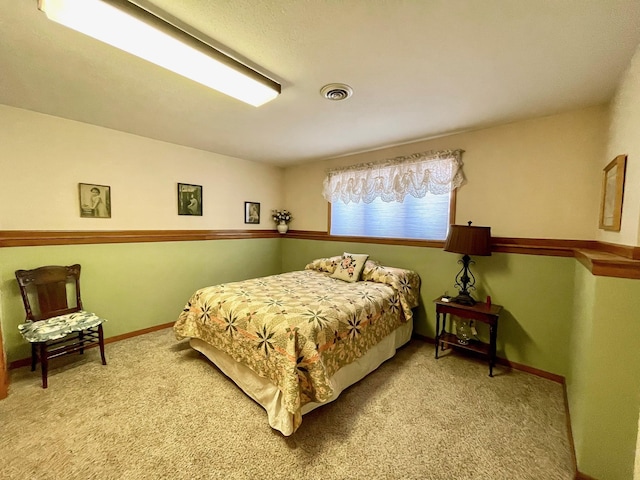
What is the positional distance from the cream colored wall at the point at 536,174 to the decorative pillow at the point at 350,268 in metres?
1.19

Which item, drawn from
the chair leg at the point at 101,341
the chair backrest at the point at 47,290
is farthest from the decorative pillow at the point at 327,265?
the chair backrest at the point at 47,290

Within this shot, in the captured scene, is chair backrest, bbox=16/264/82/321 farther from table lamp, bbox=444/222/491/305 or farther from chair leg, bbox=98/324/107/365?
table lamp, bbox=444/222/491/305

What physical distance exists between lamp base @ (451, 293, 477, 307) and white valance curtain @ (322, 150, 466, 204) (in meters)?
1.13

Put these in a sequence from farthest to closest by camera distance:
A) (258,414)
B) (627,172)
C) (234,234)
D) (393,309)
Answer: (234,234)
(393,309)
(258,414)
(627,172)

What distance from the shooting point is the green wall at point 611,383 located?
4.08 feet

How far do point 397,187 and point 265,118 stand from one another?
5.72 feet

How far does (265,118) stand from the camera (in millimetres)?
2438

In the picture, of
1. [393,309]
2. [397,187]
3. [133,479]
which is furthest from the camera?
[397,187]

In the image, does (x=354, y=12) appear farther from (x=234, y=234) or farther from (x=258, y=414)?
(x=234, y=234)

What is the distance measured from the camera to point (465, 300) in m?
2.49

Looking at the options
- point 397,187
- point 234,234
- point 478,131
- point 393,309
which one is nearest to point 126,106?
point 234,234

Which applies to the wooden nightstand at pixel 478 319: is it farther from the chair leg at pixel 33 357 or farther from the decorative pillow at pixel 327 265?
the chair leg at pixel 33 357

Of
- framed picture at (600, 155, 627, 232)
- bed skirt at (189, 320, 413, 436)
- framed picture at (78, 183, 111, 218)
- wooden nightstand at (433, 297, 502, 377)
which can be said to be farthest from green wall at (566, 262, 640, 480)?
framed picture at (78, 183, 111, 218)

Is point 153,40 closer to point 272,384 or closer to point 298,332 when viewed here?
point 298,332
